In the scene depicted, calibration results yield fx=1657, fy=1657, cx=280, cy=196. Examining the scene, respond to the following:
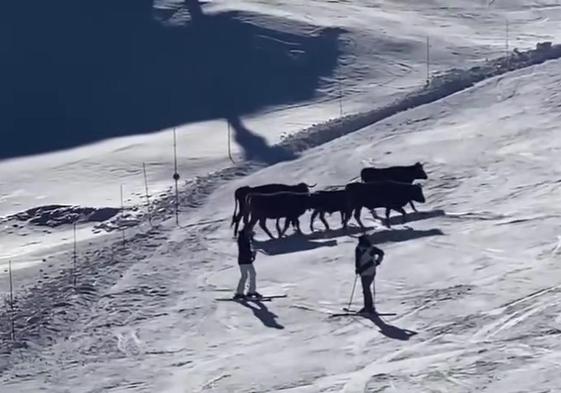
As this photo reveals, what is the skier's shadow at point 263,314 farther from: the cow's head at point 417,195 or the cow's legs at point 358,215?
the cow's head at point 417,195

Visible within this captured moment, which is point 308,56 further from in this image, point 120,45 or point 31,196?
point 31,196

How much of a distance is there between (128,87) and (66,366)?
73.5ft

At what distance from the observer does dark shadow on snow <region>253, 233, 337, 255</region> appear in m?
27.3

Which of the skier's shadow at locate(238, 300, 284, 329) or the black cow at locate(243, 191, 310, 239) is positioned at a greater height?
the skier's shadow at locate(238, 300, 284, 329)

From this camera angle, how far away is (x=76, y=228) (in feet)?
108

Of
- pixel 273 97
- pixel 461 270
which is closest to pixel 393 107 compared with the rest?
pixel 273 97

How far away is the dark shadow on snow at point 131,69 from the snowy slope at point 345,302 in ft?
25.2

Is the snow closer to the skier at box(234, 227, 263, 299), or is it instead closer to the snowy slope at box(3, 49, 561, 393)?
the snowy slope at box(3, 49, 561, 393)

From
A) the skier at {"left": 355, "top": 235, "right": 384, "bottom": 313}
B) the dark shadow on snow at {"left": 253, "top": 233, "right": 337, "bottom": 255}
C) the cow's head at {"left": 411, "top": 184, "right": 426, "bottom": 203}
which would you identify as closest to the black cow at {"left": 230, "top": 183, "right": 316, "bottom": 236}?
the dark shadow on snow at {"left": 253, "top": 233, "right": 337, "bottom": 255}

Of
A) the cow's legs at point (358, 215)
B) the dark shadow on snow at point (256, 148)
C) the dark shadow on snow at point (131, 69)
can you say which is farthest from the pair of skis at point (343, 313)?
the dark shadow on snow at point (131, 69)

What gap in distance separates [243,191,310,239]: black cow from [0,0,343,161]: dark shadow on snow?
910 cm

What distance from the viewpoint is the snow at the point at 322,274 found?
20.1 meters

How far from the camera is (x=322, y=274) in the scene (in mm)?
25156

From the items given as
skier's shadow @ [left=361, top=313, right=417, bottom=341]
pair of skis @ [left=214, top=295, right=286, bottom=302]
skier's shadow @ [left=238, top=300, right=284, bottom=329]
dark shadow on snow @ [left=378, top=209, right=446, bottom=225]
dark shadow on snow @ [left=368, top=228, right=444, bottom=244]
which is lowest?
dark shadow on snow @ [left=378, top=209, right=446, bottom=225]
